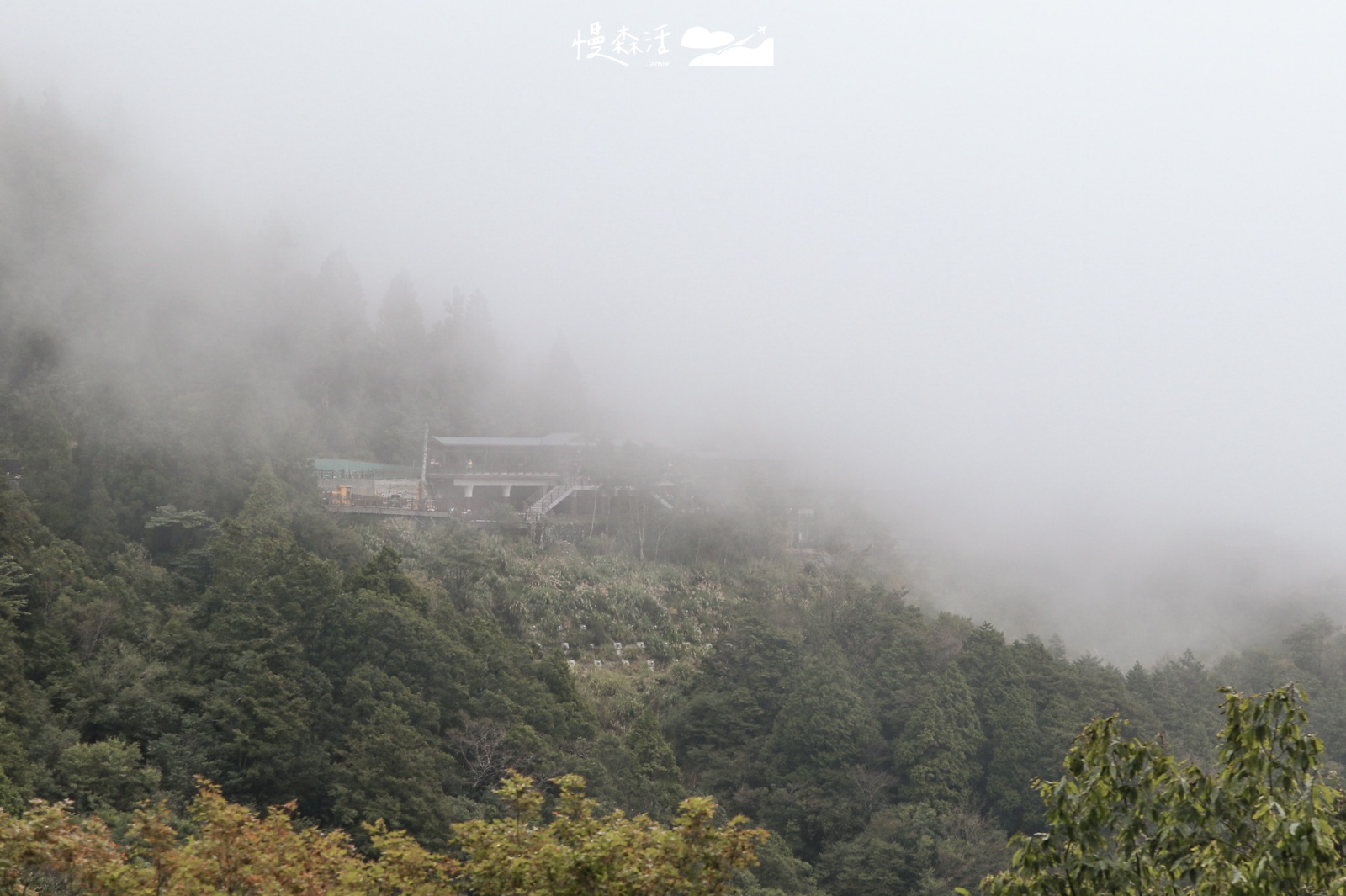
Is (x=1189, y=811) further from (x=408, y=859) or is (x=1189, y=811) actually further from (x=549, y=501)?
(x=549, y=501)

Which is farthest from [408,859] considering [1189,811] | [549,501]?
[549,501]

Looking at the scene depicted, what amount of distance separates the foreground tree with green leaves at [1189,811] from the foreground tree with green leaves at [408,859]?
8.50 ft

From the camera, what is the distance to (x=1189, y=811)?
446 cm

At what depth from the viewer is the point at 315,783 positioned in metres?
13.8

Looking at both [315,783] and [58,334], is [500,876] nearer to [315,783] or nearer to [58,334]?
[315,783]

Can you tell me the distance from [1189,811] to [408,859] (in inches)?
208

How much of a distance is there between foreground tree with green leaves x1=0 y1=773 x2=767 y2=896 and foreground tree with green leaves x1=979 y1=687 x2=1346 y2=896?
2.59 metres

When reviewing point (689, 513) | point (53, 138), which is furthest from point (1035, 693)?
point (53, 138)

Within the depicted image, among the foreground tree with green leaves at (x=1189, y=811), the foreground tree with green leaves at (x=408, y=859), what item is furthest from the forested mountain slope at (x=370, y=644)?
the foreground tree with green leaves at (x=1189, y=811)

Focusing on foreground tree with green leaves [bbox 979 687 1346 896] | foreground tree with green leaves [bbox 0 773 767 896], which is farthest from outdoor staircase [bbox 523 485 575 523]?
foreground tree with green leaves [bbox 979 687 1346 896]

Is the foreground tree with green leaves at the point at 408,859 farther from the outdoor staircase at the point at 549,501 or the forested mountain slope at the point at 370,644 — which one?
the outdoor staircase at the point at 549,501

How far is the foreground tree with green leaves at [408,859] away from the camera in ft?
21.3

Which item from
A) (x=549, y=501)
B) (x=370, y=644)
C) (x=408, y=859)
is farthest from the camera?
(x=549, y=501)

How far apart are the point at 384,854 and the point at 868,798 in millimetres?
12546
